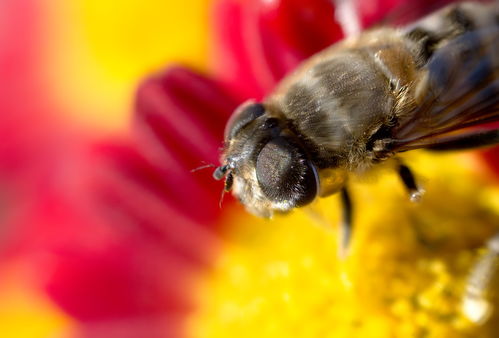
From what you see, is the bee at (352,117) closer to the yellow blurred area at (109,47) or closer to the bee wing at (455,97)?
the bee wing at (455,97)

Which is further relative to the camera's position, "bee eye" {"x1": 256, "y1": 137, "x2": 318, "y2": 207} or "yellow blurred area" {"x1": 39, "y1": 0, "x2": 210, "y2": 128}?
"yellow blurred area" {"x1": 39, "y1": 0, "x2": 210, "y2": 128}

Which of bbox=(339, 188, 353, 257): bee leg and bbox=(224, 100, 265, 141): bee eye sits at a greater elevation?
bbox=(224, 100, 265, 141): bee eye

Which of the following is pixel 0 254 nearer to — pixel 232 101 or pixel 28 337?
pixel 28 337

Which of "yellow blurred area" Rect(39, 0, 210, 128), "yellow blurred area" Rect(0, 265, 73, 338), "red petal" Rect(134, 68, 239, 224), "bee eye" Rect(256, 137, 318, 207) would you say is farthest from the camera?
"yellow blurred area" Rect(39, 0, 210, 128)

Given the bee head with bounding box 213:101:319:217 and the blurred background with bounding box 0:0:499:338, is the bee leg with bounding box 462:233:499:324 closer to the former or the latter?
the blurred background with bounding box 0:0:499:338

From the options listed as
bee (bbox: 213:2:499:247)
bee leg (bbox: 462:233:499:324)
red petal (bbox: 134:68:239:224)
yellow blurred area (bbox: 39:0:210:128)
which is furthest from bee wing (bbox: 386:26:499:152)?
yellow blurred area (bbox: 39:0:210:128)

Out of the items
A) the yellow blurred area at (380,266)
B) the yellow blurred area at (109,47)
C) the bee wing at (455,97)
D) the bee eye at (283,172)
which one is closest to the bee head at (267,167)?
the bee eye at (283,172)
